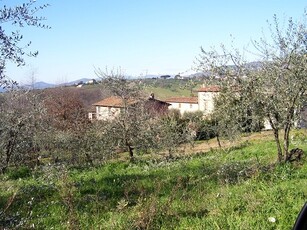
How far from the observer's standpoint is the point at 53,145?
2723 cm

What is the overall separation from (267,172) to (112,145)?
15129 mm

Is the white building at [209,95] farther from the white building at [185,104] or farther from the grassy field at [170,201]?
the white building at [185,104]

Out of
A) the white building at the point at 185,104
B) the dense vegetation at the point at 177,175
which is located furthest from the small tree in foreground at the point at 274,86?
the white building at the point at 185,104

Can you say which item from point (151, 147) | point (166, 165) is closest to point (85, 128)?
point (151, 147)

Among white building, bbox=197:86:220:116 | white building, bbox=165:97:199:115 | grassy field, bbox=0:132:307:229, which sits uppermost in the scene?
white building, bbox=197:86:220:116

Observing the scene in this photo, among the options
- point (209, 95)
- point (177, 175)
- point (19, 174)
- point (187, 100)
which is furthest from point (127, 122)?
point (187, 100)

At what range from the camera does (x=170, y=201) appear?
241 inches

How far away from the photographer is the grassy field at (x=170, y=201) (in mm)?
5750

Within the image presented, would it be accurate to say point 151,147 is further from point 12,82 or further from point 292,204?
point 292,204

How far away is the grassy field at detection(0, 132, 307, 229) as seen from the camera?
5.75 m

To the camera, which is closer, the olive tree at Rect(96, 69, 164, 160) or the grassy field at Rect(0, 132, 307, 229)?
the grassy field at Rect(0, 132, 307, 229)

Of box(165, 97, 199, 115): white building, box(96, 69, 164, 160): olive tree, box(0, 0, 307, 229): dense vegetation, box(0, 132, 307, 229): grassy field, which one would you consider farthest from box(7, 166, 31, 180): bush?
box(165, 97, 199, 115): white building

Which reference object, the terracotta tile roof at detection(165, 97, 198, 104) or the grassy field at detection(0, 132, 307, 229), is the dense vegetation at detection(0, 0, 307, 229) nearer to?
the grassy field at detection(0, 132, 307, 229)

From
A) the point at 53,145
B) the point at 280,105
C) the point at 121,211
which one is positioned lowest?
the point at 53,145
